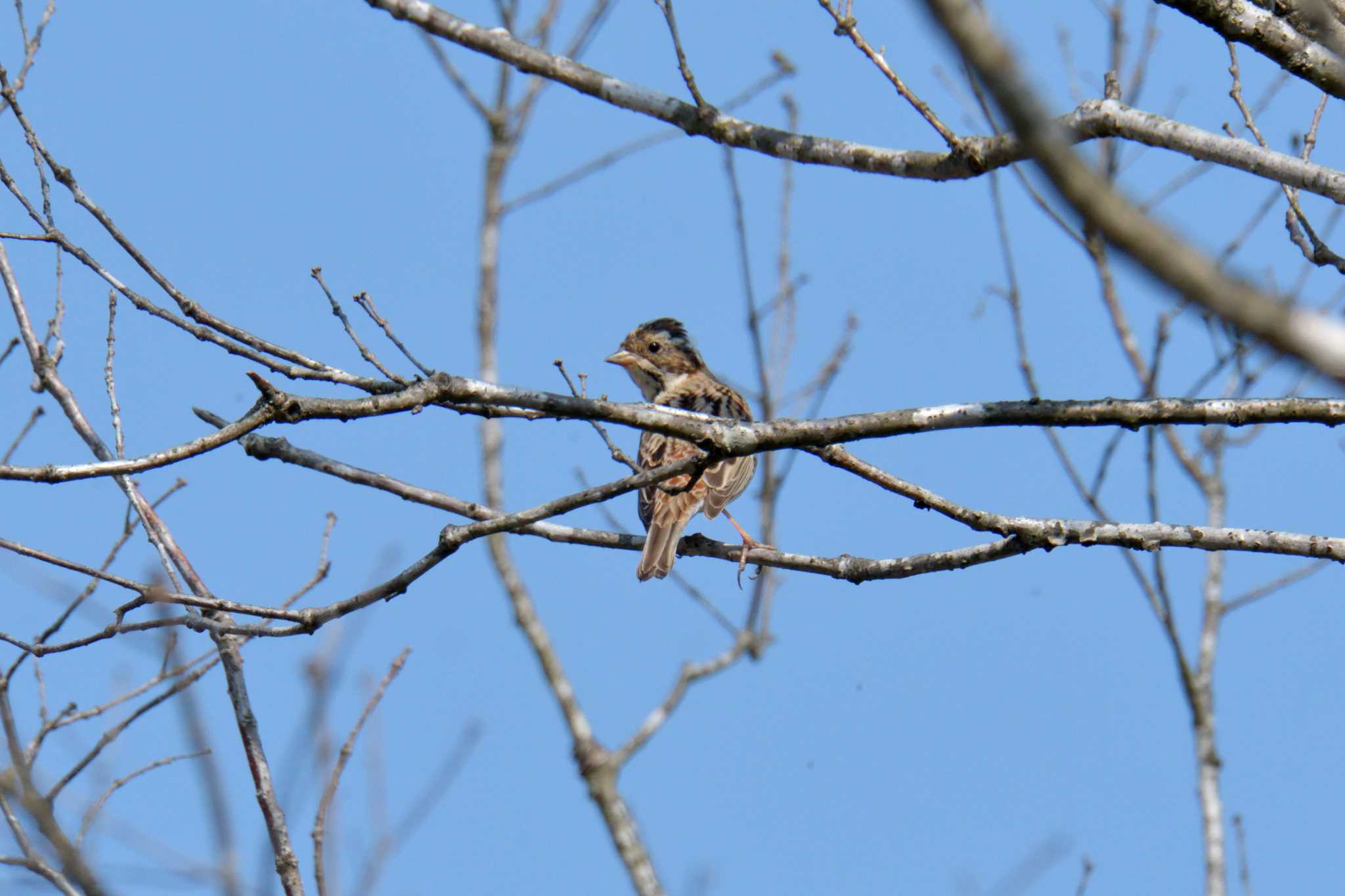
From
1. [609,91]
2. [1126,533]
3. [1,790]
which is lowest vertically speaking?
[1126,533]

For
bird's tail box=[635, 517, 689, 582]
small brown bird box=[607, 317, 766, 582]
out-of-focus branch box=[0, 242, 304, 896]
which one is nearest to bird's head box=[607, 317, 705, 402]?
small brown bird box=[607, 317, 766, 582]

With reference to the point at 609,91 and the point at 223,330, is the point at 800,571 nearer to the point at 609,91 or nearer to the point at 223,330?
the point at 609,91

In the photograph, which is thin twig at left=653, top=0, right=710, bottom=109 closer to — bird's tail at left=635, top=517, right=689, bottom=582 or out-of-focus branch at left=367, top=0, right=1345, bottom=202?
out-of-focus branch at left=367, top=0, right=1345, bottom=202

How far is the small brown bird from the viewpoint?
671cm

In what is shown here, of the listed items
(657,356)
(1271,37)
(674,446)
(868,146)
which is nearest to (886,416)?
(868,146)

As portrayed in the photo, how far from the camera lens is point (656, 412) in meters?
3.98

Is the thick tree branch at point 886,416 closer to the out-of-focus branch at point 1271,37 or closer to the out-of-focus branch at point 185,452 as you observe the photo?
the out-of-focus branch at point 185,452

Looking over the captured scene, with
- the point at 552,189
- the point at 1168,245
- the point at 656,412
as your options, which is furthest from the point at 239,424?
the point at 552,189

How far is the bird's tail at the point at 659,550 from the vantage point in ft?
21.9

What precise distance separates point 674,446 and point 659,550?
151 centimetres

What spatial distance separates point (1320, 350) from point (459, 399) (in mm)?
2885

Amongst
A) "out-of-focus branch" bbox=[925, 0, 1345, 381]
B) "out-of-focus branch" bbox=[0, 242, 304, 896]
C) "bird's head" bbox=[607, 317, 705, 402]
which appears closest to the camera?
"out-of-focus branch" bbox=[925, 0, 1345, 381]

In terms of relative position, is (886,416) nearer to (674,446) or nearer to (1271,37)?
(1271,37)

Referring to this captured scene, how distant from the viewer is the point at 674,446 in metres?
8.15
